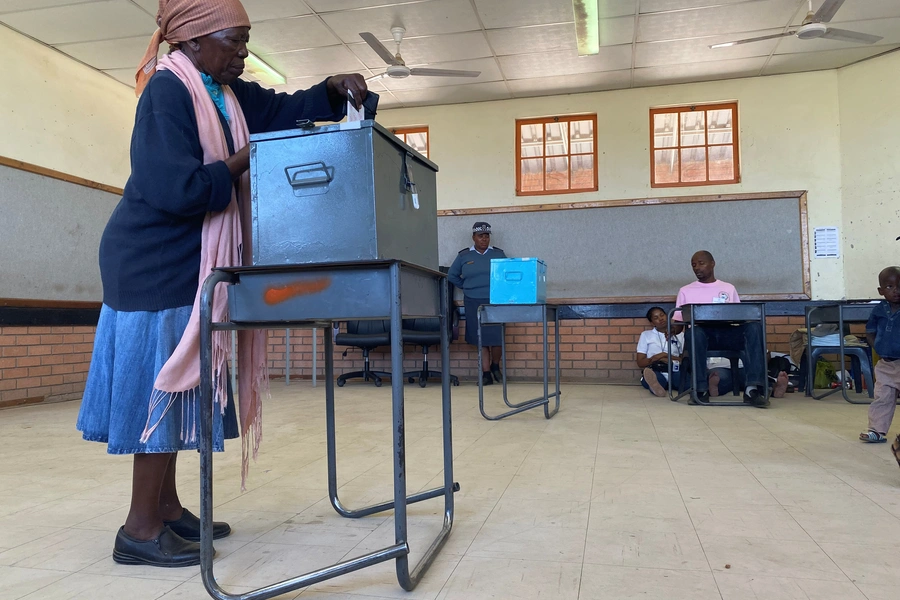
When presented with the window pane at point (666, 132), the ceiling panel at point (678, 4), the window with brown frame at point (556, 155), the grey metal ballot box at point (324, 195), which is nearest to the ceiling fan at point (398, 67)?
the window with brown frame at point (556, 155)

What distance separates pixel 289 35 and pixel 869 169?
5306 mm

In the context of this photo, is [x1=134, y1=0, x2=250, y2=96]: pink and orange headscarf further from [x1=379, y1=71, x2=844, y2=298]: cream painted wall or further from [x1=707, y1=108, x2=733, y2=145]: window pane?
[x1=707, y1=108, x2=733, y2=145]: window pane

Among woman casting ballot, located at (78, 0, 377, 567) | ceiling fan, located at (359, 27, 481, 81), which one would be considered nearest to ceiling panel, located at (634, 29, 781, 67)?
ceiling fan, located at (359, 27, 481, 81)

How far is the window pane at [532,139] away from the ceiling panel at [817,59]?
86.9 inches

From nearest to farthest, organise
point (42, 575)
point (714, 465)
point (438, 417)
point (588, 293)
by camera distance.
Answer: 1. point (42, 575)
2. point (714, 465)
3. point (438, 417)
4. point (588, 293)

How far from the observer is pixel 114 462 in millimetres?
2904

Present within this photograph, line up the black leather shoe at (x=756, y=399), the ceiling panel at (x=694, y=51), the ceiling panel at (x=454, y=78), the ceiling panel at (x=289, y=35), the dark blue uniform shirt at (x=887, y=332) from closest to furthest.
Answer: the dark blue uniform shirt at (x=887, y=332) → the black leather shoe at (x=756, y=399) → the ceiling panel at (x=289, y=35) → the ceiling panel at (x=694, y=51) → the ceiling panel at (x=454, y=78)

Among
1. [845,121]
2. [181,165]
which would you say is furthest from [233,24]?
[845,121]

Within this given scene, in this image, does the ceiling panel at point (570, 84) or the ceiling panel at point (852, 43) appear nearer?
the ceiling panel at point (852, 43)

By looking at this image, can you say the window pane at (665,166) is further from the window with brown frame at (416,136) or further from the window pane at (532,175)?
the window with brown frame at (416,136)

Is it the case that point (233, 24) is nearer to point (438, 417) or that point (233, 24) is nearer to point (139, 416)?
point (139, 416)

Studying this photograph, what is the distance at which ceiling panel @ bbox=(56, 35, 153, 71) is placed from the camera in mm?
5238

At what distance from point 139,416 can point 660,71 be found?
582 centimetres

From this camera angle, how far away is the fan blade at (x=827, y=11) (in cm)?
438
